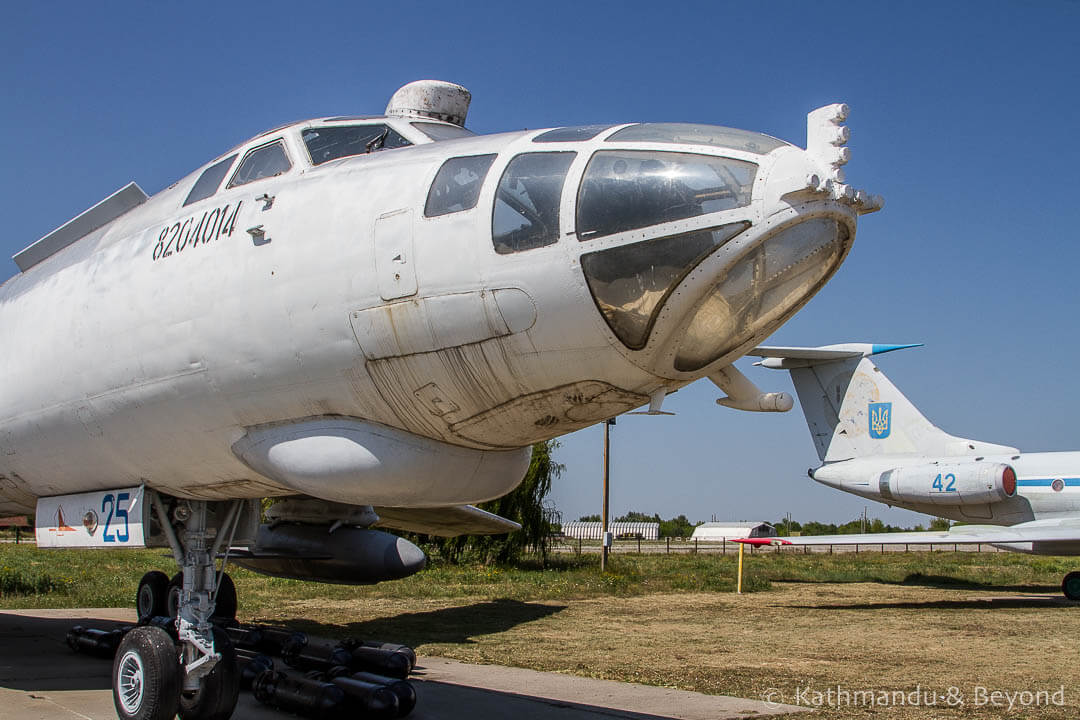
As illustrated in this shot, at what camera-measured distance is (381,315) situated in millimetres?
4266

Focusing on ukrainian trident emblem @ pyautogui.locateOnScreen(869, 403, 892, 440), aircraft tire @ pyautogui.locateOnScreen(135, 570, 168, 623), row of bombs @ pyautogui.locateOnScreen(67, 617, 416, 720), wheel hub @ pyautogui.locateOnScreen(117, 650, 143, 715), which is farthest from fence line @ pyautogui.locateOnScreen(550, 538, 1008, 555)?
wheel hub @ pyautogui.locateOnScreen(117, 650, 143, 715)

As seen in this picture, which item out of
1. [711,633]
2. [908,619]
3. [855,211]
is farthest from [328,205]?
[908,619]

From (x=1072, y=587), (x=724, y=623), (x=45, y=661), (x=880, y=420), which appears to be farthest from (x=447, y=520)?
(x=880, y=420)

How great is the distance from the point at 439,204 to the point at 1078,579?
18.6 m

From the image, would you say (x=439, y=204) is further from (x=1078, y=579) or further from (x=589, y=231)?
(x=1078, y=579)

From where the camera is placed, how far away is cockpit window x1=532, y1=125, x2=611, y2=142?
4098 millimetres

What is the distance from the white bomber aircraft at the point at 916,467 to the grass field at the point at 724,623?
127 cm

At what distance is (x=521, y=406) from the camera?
4.25 meters

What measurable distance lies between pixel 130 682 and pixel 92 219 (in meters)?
3.96

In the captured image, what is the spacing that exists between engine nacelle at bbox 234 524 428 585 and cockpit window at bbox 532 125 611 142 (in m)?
6.95

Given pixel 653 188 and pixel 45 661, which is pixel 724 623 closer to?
pixel 45 661

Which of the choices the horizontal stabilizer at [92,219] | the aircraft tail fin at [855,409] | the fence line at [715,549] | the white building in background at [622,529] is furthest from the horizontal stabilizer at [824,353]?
the white building in background at [622,529]

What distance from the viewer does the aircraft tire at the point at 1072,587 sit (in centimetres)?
1816

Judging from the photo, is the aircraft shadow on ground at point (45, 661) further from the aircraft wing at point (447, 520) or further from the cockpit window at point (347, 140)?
the cockpit window at point (347, 140)
